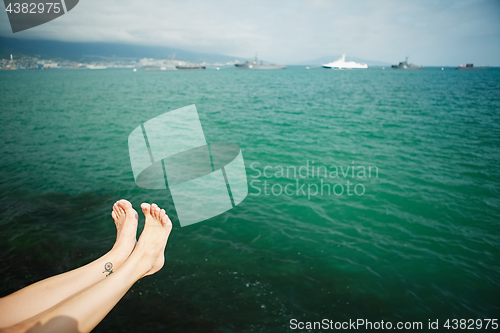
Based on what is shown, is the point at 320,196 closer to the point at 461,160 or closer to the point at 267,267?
the point at 267,267

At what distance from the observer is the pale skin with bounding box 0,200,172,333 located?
6.38ft

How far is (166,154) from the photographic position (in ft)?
32.7

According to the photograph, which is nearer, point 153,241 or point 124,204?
point 153,241

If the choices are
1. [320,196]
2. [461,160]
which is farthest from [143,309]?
[461,160]

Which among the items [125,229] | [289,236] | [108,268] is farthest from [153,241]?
[289,236]

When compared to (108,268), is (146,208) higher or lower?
higher

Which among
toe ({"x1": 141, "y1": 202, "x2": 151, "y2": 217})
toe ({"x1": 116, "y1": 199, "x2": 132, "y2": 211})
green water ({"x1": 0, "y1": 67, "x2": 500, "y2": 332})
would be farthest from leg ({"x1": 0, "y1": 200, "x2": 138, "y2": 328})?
green water ({"x1": 0, "y1": 67, "x2": 500, "y2": 332})

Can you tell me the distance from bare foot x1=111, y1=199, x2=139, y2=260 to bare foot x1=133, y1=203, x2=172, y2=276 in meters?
0.11

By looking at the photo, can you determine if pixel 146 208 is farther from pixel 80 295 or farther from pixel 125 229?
pixel 80 295

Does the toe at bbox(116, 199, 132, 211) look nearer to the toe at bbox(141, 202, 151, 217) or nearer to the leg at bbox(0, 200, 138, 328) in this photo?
the toe at bbox(141, 202, 151, 217)

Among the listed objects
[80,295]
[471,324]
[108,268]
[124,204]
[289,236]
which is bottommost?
[471,324]

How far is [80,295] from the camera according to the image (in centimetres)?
211

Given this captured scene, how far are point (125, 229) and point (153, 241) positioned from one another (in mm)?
396

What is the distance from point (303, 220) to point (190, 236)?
2.53 m
